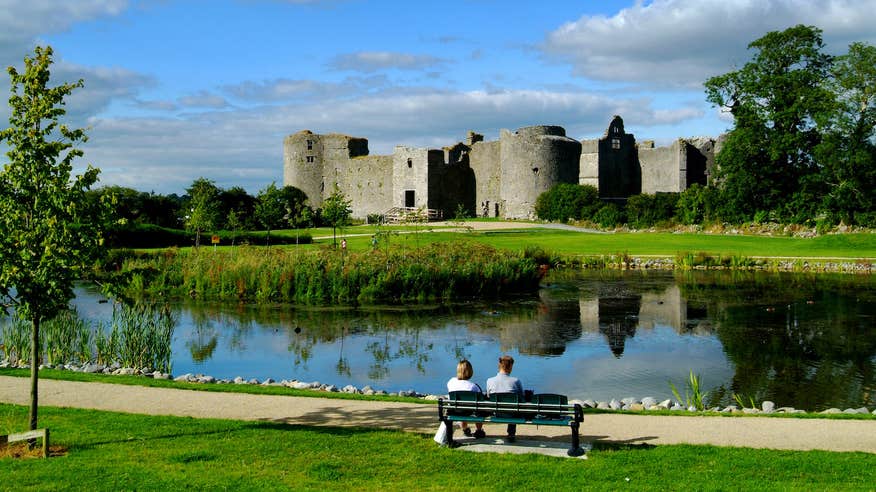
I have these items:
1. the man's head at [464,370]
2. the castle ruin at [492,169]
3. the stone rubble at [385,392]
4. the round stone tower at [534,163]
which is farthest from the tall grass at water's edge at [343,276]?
the round stone tower at [534,163]

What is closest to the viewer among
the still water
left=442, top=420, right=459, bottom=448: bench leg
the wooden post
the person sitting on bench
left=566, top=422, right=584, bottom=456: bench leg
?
the wooden post

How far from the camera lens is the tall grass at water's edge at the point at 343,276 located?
66.4 feet

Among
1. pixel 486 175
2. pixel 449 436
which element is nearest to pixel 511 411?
pixel 449 436

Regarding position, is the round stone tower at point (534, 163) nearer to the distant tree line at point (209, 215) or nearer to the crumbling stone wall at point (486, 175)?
the crumbling stone wall at point (486, 175)

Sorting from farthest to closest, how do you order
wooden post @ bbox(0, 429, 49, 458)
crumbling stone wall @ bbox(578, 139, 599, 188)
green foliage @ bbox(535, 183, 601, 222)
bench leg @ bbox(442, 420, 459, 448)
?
crumbling stone wall @ bbox(578, 139, 599, 188) → green foliage @ bbox(535, 183, 601, 222) → bench leg @ bbox(442, 420, 459, 448) → wooden post @ bbox(0, 429, 49, 458)

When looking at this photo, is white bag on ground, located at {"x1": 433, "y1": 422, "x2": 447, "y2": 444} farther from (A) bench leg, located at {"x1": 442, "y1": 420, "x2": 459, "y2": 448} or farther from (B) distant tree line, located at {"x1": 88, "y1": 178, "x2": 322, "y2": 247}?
(B) distant tree line, located at {"x1": 88, "y1": 178, "x2": 322, "y2": 247}

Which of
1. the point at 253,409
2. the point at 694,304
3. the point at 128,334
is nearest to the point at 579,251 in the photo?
the point at 694,304

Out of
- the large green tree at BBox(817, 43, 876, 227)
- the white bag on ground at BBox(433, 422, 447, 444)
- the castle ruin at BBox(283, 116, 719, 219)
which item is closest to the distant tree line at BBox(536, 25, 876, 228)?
the large green tree at BBox(817, 43, 876, 227)

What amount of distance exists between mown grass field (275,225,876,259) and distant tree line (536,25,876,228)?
2.82 m

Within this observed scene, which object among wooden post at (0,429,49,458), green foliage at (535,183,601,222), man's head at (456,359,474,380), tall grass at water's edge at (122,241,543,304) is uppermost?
green foliage at (535,183,601,222)

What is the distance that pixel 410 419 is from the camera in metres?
8.10

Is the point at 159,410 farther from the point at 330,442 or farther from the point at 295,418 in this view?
the point at 330,442

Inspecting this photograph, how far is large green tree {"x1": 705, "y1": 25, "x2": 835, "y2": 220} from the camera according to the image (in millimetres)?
36969

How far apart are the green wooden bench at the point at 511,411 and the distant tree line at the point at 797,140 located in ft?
107
